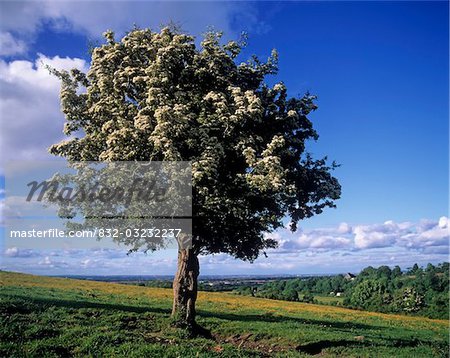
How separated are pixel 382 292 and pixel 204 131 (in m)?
114

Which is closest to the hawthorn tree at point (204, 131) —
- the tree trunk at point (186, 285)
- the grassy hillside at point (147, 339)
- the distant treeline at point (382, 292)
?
the tree trunk at point (186, 285)

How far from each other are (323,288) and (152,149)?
15245cm

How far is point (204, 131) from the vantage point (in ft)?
72.9

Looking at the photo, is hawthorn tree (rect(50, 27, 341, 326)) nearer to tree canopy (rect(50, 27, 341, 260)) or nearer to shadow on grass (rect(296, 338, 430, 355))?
tree canopy (rect(50, 27, 341, 260))

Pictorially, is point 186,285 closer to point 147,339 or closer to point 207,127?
point 147,339

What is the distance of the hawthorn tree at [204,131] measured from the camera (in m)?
22.0

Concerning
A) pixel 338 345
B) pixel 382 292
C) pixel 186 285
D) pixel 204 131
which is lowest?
pixel 382 292

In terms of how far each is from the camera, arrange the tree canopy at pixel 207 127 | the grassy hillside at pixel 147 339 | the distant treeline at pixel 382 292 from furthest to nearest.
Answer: the distant treeline at pixel 382 292 < the tree canopy at pixel 207 127 < the grassy hillside at pixel 147 339

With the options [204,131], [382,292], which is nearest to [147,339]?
[204,131]

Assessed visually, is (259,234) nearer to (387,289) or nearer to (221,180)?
(221,180)

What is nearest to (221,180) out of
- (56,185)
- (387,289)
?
(56,185)

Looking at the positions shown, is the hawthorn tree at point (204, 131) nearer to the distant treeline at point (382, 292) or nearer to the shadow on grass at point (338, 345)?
the shadow on grass at point (338, 345)

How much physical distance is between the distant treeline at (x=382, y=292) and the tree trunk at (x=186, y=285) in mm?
69669

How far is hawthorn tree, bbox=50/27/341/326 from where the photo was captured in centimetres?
2203
